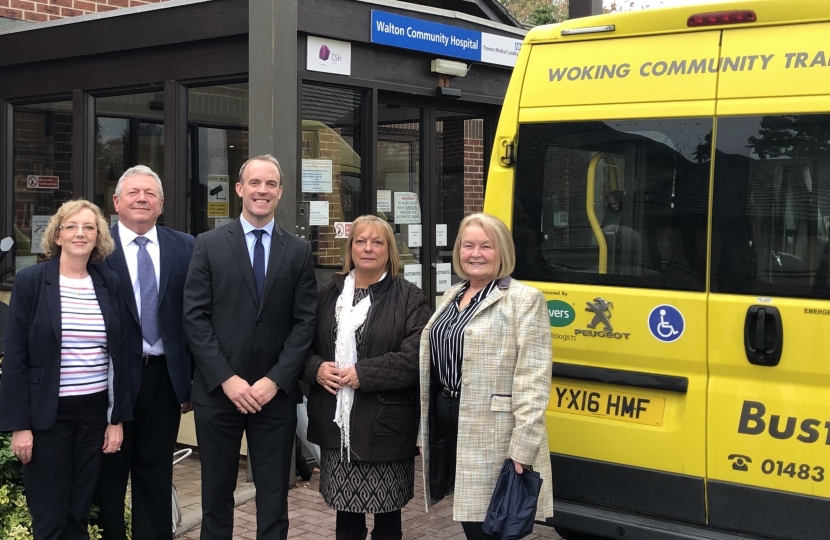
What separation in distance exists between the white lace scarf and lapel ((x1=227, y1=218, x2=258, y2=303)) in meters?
0.39

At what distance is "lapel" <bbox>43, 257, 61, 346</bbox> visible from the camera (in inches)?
149

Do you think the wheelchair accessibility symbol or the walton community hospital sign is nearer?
the wheelchair accessibility symbol

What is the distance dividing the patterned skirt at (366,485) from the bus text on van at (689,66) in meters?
1.89

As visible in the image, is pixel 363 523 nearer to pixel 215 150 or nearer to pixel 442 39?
pixel 215 150

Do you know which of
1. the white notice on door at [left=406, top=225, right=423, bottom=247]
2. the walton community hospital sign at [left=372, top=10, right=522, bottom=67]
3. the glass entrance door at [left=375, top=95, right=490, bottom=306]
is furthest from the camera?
the white notice on door at [left=406, top=225, right=423, bottom=247]

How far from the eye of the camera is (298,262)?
4.19 metres

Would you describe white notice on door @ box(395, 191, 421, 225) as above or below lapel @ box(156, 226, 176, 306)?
above

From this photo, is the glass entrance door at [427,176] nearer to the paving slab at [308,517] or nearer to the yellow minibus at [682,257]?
the paving slab at [308,517]

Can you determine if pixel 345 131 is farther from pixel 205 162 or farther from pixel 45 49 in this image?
pixel 45 49

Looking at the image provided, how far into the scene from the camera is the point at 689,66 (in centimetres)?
380

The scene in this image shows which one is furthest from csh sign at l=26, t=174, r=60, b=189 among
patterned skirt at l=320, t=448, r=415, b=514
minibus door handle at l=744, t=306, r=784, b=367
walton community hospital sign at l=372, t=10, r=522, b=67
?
minibus door handle at l=744, t=306, r=784, b=367

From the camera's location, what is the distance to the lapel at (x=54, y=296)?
3.78 m

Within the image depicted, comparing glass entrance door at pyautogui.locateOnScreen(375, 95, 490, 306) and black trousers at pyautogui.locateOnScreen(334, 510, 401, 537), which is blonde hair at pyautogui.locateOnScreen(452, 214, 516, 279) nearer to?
black trousers at pyautogui.locateOnScreen(334, 510, 401, 537)

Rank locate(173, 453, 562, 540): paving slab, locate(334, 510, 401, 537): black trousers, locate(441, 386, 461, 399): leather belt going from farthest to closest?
locate(173, 453, 562, 540): paving slab → locate(334, 510, 401, 537): black trousers → locate(441, 386, 461, 399): leather belt
